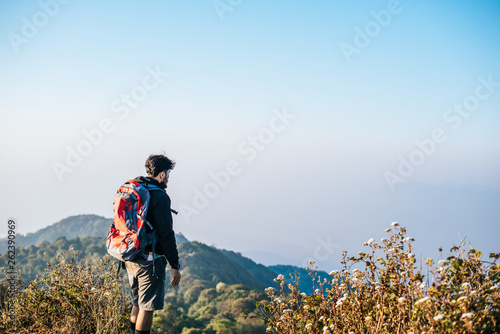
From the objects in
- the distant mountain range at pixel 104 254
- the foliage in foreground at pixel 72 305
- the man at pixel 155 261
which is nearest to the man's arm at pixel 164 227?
the man at pixel 155 261

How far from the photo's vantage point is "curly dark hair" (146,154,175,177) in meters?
4.42

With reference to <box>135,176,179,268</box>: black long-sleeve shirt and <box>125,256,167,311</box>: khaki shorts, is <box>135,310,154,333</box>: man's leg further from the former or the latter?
<box>135,176,179,268</box>: black long-sleeve shirt

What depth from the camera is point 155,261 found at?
14.0 feet

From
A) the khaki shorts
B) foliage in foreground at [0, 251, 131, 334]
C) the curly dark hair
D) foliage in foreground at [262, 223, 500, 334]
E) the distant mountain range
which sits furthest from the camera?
the distant mountain range

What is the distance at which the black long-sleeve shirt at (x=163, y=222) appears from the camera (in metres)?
4.18

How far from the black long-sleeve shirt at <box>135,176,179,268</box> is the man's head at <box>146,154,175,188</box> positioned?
0.71 ft

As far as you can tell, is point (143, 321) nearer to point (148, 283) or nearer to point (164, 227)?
point (148, 283)

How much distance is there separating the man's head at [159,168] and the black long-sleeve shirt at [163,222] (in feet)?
0.71

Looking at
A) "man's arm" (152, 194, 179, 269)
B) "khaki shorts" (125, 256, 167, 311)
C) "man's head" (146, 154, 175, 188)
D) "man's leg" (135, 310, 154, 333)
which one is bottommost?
"man's leg" (135, 310, 154, 333)

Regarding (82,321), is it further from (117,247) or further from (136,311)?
(117,247)

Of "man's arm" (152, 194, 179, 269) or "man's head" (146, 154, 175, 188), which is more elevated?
"man's head" (146, 154, 175, 188)

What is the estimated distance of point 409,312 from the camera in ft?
12.0

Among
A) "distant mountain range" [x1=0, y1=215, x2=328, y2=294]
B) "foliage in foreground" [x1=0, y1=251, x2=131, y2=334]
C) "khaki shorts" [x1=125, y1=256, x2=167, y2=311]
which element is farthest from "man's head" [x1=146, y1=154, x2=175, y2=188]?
"distant mountain range" [x1=0, y1=215, x2=328, y2=294]

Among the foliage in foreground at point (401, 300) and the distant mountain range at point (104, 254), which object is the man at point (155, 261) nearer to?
the foliage in foreground at point (401, 300)
